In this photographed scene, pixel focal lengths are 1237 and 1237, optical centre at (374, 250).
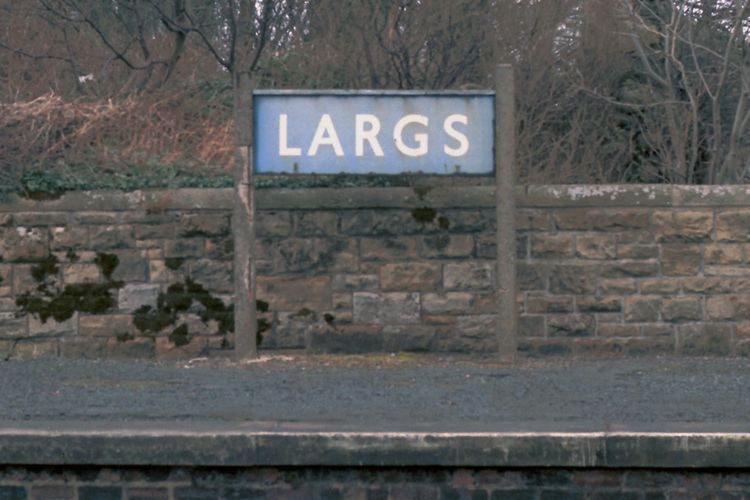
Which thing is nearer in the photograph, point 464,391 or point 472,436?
point 472,436

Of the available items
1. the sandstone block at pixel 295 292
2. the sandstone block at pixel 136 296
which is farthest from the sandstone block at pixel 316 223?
the sandstone block at pixel 136 296

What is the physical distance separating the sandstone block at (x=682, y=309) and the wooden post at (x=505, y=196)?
1623 millimetres

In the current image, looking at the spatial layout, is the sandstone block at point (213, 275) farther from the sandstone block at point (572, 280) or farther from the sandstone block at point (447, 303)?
the sandstone block at point (572, 280)

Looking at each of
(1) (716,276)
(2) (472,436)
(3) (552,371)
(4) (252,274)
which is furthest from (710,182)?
(2) (472,436)

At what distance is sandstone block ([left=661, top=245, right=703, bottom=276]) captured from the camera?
10.5 meters

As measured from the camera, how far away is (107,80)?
14.0m

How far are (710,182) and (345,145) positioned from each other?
16.4 feet

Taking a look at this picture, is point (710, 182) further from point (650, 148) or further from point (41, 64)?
point (41, 64)

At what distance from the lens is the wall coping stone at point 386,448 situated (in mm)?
5922

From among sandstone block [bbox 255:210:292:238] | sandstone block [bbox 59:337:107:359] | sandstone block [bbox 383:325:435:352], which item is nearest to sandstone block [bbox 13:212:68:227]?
sandstone block [bbox 59:337:107:359]

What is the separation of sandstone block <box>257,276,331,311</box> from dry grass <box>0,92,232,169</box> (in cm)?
141

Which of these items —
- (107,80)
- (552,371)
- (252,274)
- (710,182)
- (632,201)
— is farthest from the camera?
(107,80)

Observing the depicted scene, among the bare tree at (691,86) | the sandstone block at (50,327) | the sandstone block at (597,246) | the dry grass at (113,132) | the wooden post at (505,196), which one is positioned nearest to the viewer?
the wooden post at (505,196)

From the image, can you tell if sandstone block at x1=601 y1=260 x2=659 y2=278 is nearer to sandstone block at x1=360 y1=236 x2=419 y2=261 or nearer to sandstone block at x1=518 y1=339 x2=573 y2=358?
sandstone block at x1=518 y1=339 x2=573 y2=358
